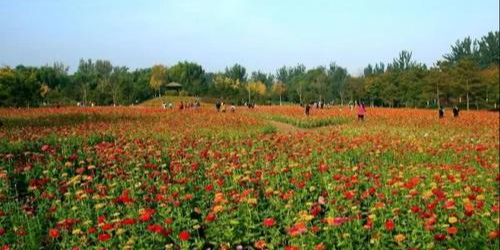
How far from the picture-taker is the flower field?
204 inches

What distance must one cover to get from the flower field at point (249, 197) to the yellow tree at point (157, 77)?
6779 centimetres

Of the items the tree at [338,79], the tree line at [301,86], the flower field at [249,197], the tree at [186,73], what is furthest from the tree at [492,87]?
the tree at [186,73]

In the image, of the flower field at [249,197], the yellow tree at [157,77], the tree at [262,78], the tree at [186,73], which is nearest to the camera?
the flower field at [249,197]

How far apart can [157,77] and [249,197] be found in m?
79.5

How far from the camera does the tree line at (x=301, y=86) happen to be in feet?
153

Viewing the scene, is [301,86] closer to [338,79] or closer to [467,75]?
[338,79]

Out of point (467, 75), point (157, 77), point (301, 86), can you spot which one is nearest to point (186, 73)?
point (157, 77)

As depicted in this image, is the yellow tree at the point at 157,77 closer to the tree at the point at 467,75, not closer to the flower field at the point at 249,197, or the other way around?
the tree at the point at 467,75

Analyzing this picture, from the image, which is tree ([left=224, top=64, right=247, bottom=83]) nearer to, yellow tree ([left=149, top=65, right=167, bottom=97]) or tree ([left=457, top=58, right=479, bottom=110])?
yellow tree ([left=149, top=65, right=167, bottom=97])

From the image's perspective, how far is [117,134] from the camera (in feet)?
47.2

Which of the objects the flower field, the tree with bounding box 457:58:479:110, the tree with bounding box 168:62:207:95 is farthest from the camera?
the tree with bounding box 168:62:207:95

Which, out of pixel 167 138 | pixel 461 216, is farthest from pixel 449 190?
pixel 167 138

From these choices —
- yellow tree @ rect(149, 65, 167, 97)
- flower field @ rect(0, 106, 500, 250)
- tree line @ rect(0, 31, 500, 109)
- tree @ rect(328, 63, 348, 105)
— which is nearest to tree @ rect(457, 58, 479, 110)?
tree line @ rect(0, 31, 500, 109)

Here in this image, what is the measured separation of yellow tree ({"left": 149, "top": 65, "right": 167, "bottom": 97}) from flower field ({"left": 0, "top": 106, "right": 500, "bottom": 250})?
6779 cm
